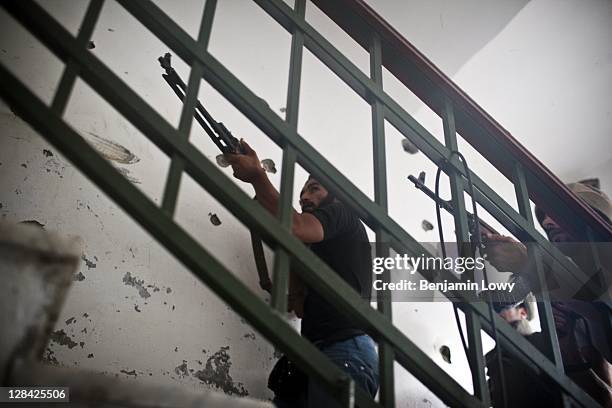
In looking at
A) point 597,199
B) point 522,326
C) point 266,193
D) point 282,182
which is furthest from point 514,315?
point 282,182

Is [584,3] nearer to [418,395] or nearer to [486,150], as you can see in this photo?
[486,150]

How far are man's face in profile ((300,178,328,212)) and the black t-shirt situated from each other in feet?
0.62

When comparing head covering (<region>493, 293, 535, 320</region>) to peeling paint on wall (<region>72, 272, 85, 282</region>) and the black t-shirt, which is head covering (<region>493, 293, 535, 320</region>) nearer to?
the black t-shirt

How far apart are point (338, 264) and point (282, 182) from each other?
644mm

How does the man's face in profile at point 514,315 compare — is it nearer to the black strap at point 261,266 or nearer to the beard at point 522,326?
the beard at point 522,326

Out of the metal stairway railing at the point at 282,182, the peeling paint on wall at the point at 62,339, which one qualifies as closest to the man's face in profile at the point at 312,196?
the metal stairway railing at the point at 282,182

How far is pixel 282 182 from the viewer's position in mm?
769

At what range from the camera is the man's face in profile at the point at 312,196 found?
5.26 ft

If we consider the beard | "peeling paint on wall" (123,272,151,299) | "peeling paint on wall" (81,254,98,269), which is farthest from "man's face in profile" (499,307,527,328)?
"peeling paint on wall" (81,254,98,269)

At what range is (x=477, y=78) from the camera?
253 cm

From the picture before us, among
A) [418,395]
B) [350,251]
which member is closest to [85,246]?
[350,251]

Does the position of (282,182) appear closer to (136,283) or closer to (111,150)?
(136,283)

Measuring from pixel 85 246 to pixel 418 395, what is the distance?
1222mm

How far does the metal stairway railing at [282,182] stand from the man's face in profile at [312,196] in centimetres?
63
